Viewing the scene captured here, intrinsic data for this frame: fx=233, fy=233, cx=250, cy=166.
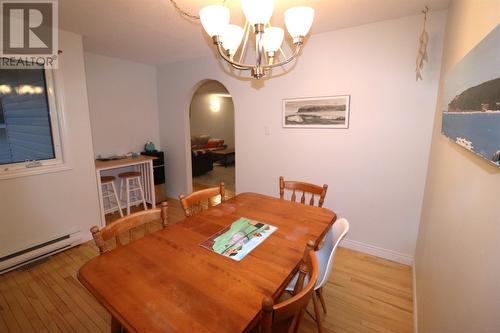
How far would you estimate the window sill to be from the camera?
2.20 metres

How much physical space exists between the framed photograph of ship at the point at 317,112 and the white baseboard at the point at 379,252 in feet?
4.34

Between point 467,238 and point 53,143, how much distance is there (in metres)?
3.39

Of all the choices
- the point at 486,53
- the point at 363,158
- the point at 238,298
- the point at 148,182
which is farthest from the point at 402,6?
the point at 148,182

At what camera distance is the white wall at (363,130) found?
2.13 metres

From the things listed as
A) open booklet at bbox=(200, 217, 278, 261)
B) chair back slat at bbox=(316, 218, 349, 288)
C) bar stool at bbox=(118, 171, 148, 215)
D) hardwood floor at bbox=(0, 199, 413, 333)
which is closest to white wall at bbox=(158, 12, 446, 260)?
hardwood floor at bbox=(0, 199, 413, 333)

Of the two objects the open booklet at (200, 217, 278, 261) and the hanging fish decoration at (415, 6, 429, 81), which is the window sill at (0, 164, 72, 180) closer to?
the open booklet at (200, 217, 278, 261)

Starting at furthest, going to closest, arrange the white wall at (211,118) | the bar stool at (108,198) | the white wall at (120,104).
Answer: the white wall at (211,118) → the bar stool at (108,198) → the white wall at (120,104)

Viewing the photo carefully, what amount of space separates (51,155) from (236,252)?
2.52 metres

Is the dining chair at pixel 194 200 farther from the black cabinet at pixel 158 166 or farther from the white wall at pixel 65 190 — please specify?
the black cabinet at pixel 158 166

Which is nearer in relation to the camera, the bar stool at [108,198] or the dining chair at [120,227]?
the dining chair at [120,227]

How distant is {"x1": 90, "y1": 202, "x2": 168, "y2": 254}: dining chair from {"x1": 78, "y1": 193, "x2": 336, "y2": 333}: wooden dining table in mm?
71

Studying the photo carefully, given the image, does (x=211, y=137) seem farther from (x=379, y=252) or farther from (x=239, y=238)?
(x=239, y=238)

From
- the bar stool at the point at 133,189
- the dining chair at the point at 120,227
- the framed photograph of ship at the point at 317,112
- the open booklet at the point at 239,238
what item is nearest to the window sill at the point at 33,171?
the bar stool at the point at 133,189

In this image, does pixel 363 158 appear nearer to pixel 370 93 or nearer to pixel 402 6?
pixel 370 93
